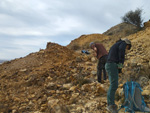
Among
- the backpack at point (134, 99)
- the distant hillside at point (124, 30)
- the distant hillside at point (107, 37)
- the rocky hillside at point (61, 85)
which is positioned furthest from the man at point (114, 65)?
the distant hillside at point (124, 30)

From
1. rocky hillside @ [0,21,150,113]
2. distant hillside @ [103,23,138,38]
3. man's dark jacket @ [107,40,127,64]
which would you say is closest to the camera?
man's dark jacket @ [107,40,127,64]

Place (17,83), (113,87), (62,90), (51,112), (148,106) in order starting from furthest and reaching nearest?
1. (17,83)
2. (62,90)
3. (51,112)
4. (148,106)
5. (113,87)

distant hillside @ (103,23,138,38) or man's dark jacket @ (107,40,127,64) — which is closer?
man's dark jacket @ (107,40,127,64)

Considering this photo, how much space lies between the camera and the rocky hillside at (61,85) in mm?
3262

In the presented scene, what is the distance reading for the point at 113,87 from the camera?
259 cm

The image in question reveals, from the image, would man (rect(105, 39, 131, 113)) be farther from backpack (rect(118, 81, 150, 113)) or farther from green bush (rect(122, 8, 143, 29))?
green bush (rect(122, 8, 143, 29))

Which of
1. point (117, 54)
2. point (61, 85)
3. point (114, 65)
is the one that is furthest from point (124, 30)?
point (114, 65)

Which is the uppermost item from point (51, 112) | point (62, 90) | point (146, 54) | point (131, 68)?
point (146, 54)

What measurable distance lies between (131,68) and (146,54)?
151cm

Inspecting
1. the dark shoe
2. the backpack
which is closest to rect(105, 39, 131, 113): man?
the dark shoe

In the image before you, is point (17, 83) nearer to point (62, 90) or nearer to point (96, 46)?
point (62, 90)

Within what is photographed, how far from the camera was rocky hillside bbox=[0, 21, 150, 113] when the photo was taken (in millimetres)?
3262

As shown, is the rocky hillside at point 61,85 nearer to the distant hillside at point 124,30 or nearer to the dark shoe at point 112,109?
the dark shoe at point 112,109

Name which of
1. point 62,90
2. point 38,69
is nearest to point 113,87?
point 62,90
